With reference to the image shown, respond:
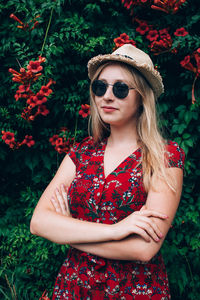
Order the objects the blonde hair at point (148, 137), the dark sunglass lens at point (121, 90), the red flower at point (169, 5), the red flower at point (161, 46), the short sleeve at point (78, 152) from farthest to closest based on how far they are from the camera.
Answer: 1. the red flower at point (161, 46)
2. the red flower at point (169, 5)
3. the short sleeve at point (78, 152)
4. the dark sunglass lens at point (121, 90)
5. the blonde hair at point (148, 137)

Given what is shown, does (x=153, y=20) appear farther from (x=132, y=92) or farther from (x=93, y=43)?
(x=132, y=92)

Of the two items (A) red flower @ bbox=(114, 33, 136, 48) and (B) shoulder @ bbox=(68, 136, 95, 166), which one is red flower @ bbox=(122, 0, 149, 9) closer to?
(A) red flower @ bbox=(114, 33, 136, 48)

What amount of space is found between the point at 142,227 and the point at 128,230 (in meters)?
0.07

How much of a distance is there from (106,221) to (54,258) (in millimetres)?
1618

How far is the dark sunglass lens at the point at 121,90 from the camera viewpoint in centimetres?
173

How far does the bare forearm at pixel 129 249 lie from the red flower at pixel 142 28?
6.38ft

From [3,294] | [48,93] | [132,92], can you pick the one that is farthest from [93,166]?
[3,294]

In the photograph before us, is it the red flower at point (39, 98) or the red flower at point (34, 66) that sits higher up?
the red flower at point (34, 66)

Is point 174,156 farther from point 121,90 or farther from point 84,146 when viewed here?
point 84,146

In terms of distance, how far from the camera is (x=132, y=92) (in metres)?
1.78

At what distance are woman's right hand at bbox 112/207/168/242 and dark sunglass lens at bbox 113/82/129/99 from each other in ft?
2.32

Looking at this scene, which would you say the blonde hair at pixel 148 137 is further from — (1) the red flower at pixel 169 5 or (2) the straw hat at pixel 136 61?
(1) the red flower at pixel 169 5

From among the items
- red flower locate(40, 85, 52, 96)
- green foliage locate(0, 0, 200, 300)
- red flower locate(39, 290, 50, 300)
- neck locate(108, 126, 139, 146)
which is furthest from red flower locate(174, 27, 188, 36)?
red flower locate(39, 290, 50, 300)

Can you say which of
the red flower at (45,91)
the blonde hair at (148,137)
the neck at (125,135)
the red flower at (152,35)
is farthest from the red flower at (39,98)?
the red flower at (152,35)
